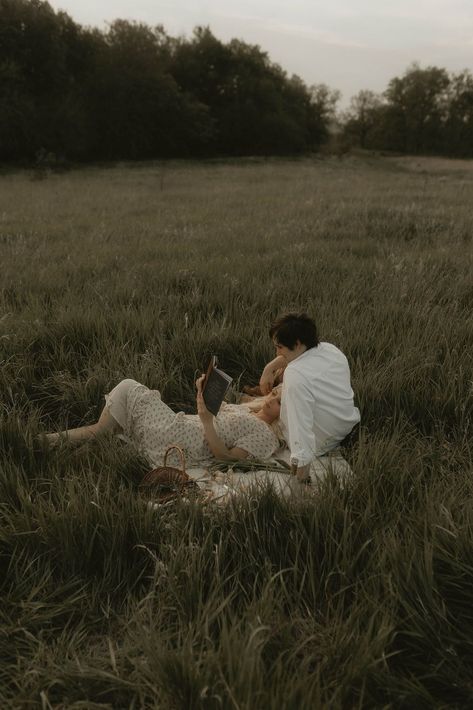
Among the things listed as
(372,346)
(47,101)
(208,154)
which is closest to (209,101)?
(208,154)

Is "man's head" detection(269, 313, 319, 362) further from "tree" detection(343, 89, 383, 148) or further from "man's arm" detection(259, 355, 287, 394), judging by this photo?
"tree" detection(343, 89, 383, 148)

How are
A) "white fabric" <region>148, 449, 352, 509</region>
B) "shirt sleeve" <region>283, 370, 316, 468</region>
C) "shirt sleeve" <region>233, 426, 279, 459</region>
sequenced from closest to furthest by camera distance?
"white fabric" <region>148, 449, 352, 509</region> → "shirt sleeve" <region>283, 370, 316, 468</region> → "shirt sleeve" <region>233, 426, 279, 459</region>

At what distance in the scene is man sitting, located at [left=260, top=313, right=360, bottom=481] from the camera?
289cm

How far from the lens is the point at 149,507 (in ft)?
7.27

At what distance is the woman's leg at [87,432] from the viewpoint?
2938 millimetres

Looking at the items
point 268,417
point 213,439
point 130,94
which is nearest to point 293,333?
point 268,417

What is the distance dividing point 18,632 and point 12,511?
63cm

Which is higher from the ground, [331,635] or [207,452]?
[331,635]

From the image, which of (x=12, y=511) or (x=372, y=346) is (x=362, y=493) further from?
(x=372, y=346)

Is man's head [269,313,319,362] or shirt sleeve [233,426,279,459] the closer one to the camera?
man's head [269,313,319,362]

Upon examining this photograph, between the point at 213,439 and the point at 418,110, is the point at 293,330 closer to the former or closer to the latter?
the point at 213,439

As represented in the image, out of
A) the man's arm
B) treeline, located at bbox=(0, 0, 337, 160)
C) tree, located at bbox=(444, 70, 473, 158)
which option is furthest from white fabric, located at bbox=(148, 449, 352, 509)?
tree, located at bbox=(444, 70, 473, 158)

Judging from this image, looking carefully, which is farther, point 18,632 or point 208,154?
point 208,154

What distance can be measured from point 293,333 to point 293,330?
0.02m
